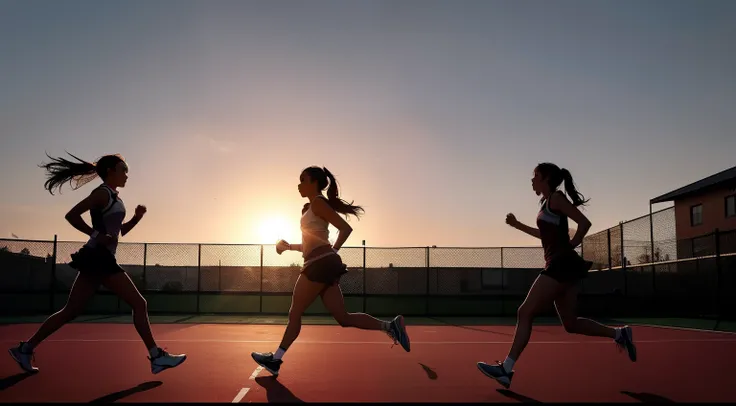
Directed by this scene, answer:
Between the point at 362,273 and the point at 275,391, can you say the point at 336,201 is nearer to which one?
the point at 275,391

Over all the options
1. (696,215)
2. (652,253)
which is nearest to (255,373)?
(652,253)

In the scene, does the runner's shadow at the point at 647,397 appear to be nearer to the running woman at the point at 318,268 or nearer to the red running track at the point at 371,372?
the red running track at the point at 371,372

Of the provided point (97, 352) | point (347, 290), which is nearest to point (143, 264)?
point (347, 290)

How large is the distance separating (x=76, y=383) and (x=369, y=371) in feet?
9.05

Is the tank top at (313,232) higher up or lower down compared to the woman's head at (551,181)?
lower down

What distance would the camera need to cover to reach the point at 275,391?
5.61 meters

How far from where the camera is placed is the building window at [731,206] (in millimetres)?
34688

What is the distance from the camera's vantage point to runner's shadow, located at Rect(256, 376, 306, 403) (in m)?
5.17

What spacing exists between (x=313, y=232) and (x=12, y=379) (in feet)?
9.84

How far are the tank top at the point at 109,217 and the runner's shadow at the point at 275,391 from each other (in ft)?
6.02

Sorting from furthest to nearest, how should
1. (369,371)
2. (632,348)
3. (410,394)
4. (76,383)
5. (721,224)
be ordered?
(721,224) < (369,371) < (632,348) < (76,383) < (410,394)

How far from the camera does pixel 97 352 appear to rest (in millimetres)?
8695

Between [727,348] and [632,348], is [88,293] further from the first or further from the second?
[727,348]

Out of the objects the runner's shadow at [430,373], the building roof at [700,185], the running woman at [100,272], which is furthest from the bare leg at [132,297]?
the building roof at [700,185]
